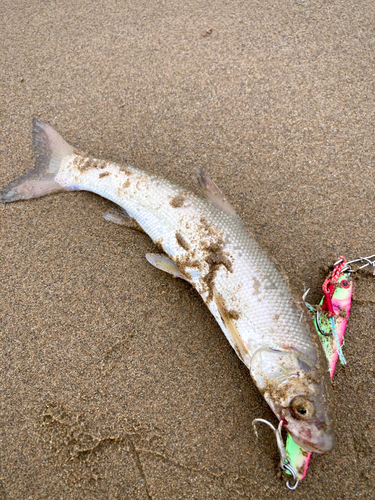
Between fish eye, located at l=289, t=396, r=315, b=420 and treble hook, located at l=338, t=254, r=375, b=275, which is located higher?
treble hook, located at l=338, t=254, r=375, b=275

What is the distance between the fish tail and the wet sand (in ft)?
0.42

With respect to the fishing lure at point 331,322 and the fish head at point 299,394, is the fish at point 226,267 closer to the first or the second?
A: the fish head at point 299,394

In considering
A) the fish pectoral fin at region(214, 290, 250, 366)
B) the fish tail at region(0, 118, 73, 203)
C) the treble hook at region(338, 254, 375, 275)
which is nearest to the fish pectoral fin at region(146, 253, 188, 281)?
the fish pectoral fin at region(214, 290, 250, 366)

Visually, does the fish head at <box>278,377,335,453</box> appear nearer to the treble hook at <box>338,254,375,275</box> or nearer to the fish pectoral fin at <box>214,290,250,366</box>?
the fish pectoral fin at <box>214,290,250,366</box>

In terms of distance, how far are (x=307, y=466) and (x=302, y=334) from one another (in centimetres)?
86

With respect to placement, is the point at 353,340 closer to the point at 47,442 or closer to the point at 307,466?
the point at 307,466

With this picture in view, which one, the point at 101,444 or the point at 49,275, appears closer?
the point at 101,444

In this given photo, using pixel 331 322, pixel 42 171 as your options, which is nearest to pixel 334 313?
pixel 331 322

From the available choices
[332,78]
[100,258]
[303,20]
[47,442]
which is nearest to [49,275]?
[100,258]

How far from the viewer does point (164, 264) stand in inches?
114

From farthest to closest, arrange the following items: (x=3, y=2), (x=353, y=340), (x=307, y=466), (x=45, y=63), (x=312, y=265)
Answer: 1. (x=3, y=2)
2. (x=45, y=63)
3. (x=312, y=265)
4. (x=353, y=340)
5. (x=307, y=466)

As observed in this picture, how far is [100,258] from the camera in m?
3.11

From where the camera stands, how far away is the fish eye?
2262 mm

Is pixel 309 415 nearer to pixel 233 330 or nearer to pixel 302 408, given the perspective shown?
pixel 302 408
